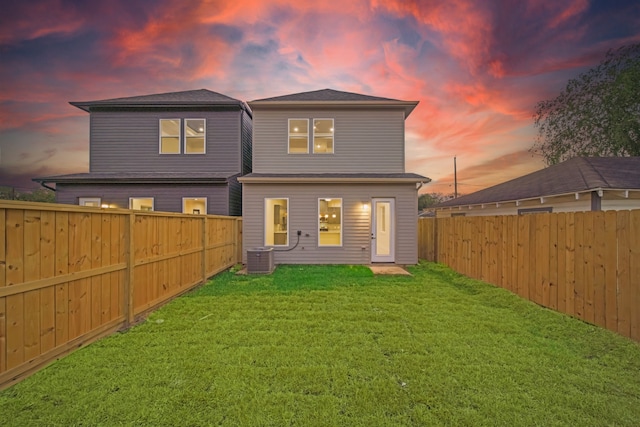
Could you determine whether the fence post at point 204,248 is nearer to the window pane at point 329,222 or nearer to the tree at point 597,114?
the window pane at point 329,222

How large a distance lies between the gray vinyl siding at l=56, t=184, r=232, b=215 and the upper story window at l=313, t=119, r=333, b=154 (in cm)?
385

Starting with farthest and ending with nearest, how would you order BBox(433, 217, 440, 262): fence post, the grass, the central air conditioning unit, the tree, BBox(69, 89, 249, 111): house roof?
1. the tree
2. BBox(69, 89, 249, 111): house roof
3. BBox(433, 217, 440, 262): fence post
4. the central air conditioning unit
5. the grass

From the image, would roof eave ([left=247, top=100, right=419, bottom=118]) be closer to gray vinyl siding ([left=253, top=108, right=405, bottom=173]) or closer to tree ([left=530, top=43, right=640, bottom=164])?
gray vinyl siding ([left=253, top=108, right=405, bottom=173])

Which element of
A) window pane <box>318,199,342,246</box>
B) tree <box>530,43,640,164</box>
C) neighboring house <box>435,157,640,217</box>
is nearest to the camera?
neighboring house <box>435,157,640,217</box>

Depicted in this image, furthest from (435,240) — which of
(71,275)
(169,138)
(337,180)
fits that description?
(169,138)

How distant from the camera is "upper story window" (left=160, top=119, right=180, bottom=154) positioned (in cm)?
1061

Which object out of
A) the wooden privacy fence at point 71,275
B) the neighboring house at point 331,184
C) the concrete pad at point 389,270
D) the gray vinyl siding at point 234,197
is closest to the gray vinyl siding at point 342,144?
the neighboring house at point 331,184

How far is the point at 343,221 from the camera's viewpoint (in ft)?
29.9

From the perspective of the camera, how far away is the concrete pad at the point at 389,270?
7580 mm

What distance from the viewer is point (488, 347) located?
321 cm

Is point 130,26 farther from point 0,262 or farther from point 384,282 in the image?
point 384,282

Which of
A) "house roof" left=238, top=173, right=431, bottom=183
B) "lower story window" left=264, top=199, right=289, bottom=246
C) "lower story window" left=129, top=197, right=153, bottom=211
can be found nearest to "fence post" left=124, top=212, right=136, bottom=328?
"house roof" left=238, top=173, right=431, bottom=183

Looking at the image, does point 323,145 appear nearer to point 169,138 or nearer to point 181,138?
point 181,138

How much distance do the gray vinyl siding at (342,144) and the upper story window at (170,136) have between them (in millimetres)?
3617
